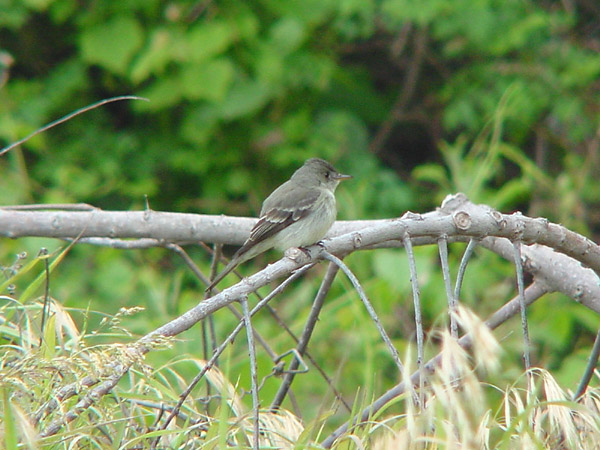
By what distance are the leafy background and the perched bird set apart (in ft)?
3.49

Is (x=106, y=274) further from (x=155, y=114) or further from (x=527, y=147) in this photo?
(x=527, y=147)

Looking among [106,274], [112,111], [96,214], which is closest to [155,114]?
[112,111]

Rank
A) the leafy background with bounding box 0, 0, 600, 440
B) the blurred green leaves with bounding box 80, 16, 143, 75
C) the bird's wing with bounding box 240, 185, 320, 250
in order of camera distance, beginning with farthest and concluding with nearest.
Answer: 1. the blurred green leaves with bounding box 80, 16, 143, 75
2. the leafy background with bounding box 0, 0, 600, 440
3. the bird's wing with bounding box 240, 185, 320, 250

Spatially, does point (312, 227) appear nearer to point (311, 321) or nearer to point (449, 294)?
point (311, 321)

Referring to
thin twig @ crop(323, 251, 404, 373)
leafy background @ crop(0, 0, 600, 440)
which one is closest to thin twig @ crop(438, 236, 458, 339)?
thin twig @ crop(323, 251, 404, 373)

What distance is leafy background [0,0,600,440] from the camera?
571 cm

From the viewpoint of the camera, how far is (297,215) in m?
3.93

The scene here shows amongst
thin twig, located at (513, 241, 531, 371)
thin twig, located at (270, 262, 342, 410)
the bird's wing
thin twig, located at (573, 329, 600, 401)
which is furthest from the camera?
the bird's wing

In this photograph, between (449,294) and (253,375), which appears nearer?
(253,375)

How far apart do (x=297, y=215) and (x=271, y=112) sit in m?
2.50

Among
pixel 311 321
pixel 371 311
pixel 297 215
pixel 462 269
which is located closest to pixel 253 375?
pixel 371 311

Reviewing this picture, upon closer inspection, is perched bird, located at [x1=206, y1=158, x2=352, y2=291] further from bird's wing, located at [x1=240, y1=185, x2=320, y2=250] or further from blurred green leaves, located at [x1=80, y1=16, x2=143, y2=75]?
blurred green leaves, located at [x1=80, y1=16, x2=143, y2=75]

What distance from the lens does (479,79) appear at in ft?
21.0

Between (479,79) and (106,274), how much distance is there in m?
3.29
